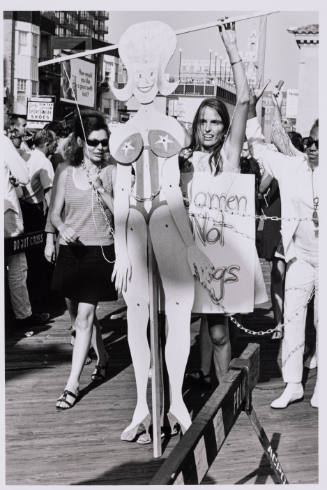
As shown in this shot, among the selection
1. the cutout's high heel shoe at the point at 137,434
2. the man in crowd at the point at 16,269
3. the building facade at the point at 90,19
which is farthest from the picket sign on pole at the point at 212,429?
the man in crowd at the point at 16,269

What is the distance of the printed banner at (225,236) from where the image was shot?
13.5 ft

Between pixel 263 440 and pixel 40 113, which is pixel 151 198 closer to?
pixel 263 440

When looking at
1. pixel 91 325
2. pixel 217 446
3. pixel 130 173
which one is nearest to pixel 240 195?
pixel 130 173

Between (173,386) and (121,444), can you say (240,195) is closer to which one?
(173,386)

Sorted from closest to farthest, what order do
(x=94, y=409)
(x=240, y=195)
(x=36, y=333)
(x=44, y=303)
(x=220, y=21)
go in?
(x=220, y=21), (x=240, y=195), (x=94, y=409), (x=36, y=333), (x=44, y=303)

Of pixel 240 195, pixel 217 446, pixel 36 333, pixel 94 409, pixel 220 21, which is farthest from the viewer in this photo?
pixel 36 333

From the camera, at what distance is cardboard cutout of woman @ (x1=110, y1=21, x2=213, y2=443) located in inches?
154

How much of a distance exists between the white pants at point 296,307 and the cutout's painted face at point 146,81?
1.36 meters

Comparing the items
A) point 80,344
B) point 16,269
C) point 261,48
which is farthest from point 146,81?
point 16,269

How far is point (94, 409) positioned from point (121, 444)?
20.5 inches

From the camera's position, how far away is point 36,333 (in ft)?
21.3

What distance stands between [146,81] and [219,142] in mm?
516

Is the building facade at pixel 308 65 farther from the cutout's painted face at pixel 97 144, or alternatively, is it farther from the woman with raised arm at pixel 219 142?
the cutout's painted face at pixel 97 144

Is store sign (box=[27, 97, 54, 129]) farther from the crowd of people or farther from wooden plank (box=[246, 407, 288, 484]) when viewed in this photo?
wooden plank (box=[246, 407, 288, 484])
